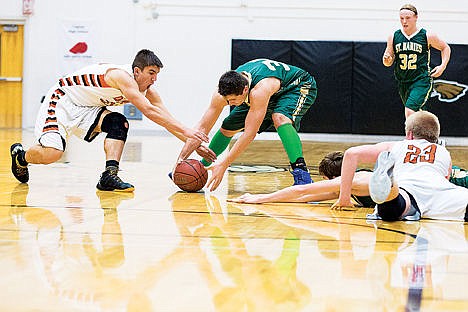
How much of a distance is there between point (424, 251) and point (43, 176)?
3943 millimetres

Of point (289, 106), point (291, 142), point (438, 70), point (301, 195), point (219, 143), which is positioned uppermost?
point (438, 70)

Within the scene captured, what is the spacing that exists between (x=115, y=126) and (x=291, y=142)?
1269 millimetres

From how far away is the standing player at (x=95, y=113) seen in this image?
5629 mm

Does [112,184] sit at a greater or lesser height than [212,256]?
lesser

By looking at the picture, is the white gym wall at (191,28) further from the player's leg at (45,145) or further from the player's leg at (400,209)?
the player's leg at (400,209)

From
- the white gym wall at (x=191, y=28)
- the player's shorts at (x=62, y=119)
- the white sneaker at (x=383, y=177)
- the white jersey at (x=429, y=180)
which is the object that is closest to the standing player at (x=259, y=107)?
the player's shorts at (x=62, y=119)

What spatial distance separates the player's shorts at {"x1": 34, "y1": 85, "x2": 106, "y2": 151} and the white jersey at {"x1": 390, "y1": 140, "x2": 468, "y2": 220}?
2.36m

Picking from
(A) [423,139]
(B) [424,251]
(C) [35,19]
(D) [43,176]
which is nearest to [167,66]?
(C) [35,19]

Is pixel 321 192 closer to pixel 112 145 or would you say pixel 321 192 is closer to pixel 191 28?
pixel 112 145

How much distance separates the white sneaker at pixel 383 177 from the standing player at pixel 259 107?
1.43 meters

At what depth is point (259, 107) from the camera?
548 cm

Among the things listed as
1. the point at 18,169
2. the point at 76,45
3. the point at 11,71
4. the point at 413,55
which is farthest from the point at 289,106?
the point at 11,71

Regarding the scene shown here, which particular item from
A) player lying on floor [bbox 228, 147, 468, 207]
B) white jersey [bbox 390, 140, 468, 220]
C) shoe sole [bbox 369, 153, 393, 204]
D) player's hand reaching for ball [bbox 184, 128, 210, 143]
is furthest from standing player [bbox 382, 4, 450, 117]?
shoe sole [bbox 369, 153, 393, 204]

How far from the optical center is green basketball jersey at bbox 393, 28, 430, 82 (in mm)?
8031
